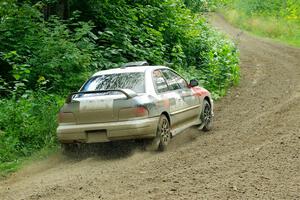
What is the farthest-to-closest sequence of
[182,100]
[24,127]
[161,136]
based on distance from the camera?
[182,100] → [24,127] → [161,136]

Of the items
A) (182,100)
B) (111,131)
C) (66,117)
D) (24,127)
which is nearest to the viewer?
(111,131)

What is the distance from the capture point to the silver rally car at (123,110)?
905cm

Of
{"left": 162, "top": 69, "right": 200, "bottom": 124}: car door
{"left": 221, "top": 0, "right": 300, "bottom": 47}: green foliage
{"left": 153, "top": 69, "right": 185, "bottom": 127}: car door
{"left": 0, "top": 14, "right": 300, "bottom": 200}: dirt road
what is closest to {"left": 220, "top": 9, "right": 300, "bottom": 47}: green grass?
{"left": 221, "top": 0, "right": 300, "bottom": 47}: green foliage

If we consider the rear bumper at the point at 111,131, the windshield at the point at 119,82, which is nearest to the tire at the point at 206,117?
the windshield at the point at 119,82

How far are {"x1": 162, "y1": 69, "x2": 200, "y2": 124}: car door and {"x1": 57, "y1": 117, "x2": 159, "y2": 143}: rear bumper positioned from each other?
1067mm

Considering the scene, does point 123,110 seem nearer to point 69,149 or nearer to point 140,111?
point 140,111

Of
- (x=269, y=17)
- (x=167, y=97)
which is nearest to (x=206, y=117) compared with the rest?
(x=167, y=97)

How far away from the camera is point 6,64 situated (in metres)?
13.5

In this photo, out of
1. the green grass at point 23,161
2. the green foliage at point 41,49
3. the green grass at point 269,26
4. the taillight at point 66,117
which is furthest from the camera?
the green grass at point 269,26

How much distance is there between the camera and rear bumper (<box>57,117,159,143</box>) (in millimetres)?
8961

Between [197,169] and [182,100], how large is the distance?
3.07m

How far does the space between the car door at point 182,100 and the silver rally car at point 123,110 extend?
0.14 feet

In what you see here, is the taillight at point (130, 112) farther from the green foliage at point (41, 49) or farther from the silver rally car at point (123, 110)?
the green foliage at point (41, 49)

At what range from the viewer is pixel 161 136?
9.41 m
